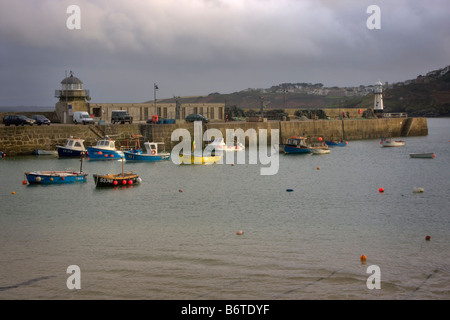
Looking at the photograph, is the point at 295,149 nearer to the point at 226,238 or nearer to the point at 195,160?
the point at 195,160

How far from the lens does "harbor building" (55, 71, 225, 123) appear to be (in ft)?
168

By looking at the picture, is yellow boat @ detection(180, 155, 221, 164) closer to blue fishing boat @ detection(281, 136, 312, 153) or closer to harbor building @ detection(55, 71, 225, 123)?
blue fishing boat @ detection(281, 136, 312, 153)

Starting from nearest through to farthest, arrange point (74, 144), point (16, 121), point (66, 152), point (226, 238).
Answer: point (226, 238) < point (66, 152) < point (74, 144) < point (16, 121)

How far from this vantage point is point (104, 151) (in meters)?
40.1

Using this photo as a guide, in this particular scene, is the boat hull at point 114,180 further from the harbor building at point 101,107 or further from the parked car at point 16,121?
the harbor building at point 101,107

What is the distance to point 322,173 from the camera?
3575cm

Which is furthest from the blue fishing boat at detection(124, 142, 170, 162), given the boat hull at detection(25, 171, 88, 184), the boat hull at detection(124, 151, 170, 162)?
the boat hull at detection(25, 171, 88, 184)

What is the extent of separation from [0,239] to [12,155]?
2502 cm

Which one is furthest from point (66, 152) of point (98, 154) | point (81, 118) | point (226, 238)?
point (226, 238)

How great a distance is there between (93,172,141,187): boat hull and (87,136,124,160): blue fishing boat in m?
11.5

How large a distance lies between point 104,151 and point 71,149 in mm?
2423

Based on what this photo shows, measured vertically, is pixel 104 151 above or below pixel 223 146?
below

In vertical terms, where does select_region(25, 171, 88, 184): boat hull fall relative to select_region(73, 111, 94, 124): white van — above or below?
below
